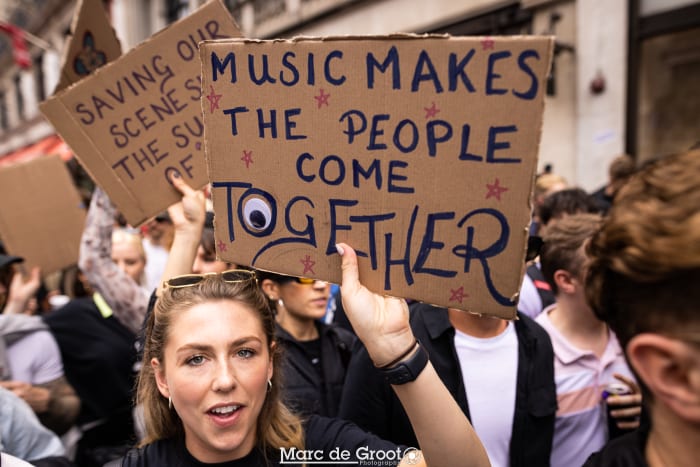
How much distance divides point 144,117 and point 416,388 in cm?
153

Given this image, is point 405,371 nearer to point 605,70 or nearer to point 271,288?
point 271,288

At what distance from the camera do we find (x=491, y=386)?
1.82 metres

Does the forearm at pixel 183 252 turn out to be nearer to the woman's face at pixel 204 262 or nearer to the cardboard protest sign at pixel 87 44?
the woman's face at pixel 204 262

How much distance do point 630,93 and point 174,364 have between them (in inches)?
252

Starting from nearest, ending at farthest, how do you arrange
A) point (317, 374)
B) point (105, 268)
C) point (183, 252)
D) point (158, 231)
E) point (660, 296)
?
point (660, 296) → point (183, 252) → point (317, 374) → point (105, 268) → point (158, 231)

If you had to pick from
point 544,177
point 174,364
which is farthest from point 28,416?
point 544,177

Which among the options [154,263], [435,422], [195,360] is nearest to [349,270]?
[435,422]

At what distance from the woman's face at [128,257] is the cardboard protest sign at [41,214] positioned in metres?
0.22

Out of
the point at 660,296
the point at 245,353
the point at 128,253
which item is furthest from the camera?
the point at 128,253

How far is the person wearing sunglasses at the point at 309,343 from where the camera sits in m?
2.21

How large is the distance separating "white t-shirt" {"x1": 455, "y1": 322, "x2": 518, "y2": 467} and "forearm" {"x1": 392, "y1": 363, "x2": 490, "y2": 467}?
60cm

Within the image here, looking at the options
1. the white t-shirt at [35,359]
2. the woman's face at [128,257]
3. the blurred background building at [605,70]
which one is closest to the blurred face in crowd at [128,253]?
the woman's face at [128,257]

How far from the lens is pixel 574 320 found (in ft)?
7.10

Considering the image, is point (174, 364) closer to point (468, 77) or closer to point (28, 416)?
point (28, 416)
